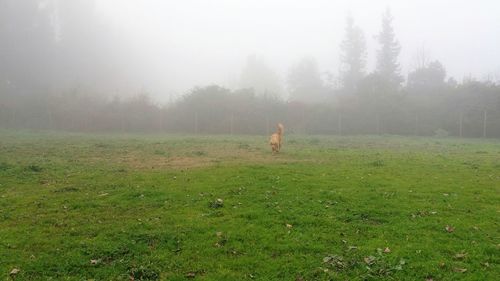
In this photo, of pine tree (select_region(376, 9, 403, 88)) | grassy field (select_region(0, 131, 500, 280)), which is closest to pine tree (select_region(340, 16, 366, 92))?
pine tree (select_region(376, 9, 403, 88))

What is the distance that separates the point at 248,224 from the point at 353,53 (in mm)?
73756

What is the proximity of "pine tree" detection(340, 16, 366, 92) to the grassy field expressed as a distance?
63.0m

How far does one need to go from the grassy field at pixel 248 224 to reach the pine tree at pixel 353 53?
63022mm

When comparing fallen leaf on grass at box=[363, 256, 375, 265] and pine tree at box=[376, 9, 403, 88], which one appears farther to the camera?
pine tree at box=[376, 9, 403, 88]

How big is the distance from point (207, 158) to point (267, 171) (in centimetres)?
570

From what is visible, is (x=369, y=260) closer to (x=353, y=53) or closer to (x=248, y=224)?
(x=248, y=224)

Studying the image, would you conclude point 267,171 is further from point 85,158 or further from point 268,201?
point 85,158

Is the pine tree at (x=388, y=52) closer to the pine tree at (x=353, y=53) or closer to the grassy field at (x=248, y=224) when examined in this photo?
the pine tree at (x=353, y=53)

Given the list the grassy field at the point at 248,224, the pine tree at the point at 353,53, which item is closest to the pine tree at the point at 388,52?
the pine tree at the point at 353,53

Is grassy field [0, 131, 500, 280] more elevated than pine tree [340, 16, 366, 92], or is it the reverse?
pine tree [340, 16, 366, 92]

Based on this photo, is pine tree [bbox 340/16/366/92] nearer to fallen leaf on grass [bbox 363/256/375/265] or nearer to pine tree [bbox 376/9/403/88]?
pine tree [bbox 376/9/403/88]

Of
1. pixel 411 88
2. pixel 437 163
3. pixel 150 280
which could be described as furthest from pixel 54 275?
pixel 411 88

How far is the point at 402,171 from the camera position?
55.3 feet

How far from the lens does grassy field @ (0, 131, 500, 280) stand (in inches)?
308
